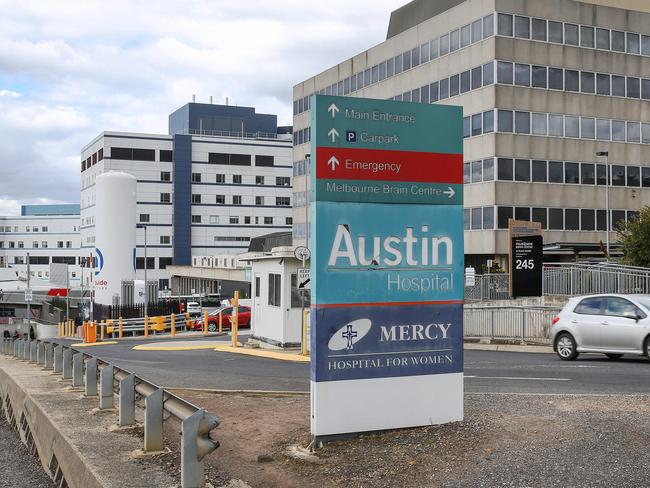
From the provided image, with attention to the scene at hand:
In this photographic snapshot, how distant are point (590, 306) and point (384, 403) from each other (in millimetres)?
11864

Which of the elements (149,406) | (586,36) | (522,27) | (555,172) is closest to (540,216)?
(555,172)

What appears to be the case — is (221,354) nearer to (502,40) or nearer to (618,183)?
(502,40)

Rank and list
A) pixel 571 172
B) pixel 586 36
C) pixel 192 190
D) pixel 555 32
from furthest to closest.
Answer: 1. pixel 192 190
2. pixel 571 172
3. pixel 586 36
4. pixel 555 32

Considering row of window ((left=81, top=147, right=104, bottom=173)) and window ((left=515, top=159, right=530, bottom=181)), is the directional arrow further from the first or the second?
row of window ((left=81, top=147, right=104, bottom=173))

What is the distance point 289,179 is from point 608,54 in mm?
57242

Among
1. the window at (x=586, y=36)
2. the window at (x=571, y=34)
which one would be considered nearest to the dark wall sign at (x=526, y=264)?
the window at (x=571, y=34)

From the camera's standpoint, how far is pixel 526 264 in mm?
31250

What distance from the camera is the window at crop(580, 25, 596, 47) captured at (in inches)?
2231

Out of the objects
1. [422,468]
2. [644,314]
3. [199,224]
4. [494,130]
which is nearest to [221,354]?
[644,314]

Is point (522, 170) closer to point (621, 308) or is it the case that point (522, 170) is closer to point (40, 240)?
point (621, 308)

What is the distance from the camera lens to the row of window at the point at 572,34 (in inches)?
2130

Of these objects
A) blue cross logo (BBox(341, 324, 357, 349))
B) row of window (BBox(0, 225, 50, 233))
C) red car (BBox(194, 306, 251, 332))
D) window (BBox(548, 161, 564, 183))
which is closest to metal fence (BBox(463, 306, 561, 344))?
red car (BBox(194, 306, 251, 332))

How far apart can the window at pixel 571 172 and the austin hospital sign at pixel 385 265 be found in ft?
163

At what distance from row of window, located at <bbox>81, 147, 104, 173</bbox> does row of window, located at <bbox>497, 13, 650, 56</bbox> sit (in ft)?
199
